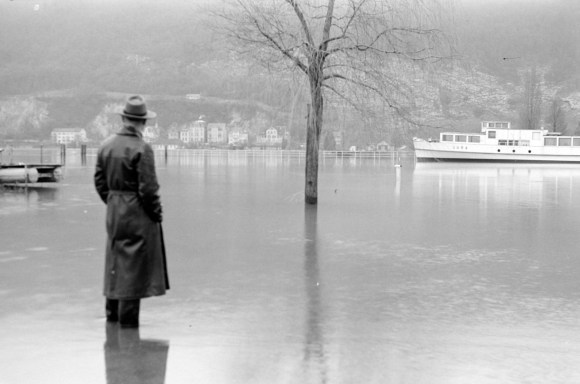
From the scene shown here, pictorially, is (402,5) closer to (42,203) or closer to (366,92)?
(366,92)

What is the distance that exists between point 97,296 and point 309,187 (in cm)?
1354

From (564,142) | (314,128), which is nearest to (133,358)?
(314,128)

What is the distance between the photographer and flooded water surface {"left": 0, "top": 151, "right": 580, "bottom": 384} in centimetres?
584

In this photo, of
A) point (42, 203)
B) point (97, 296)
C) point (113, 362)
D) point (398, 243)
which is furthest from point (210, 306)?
point (42, 203)

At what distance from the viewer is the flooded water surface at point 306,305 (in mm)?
5844

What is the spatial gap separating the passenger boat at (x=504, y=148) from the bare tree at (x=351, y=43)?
70.0m

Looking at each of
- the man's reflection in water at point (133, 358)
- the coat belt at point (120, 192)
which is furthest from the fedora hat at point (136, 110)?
the man's reflection in water at point (133, 358)

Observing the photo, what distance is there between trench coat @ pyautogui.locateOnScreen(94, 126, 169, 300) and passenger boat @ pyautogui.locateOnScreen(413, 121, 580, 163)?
8426cm

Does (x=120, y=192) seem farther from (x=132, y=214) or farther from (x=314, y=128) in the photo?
(x=314, y=128)

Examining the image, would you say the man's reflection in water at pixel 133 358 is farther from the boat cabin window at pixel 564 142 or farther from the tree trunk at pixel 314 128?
the boat cabin window at pixel 564 142

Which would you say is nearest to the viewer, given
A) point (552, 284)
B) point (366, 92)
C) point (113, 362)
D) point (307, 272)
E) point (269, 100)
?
point (113, 362)

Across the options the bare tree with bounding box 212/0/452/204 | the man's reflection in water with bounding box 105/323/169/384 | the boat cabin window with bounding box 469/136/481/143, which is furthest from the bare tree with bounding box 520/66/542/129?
the man's reflection in water with bounding box 105/323/169/384

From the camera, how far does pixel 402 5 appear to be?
20.0 m

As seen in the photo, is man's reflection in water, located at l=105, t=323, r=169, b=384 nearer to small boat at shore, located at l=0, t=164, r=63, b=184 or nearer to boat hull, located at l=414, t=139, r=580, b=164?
small boat at shore, located at l=0, t=164, r=63, b=184
